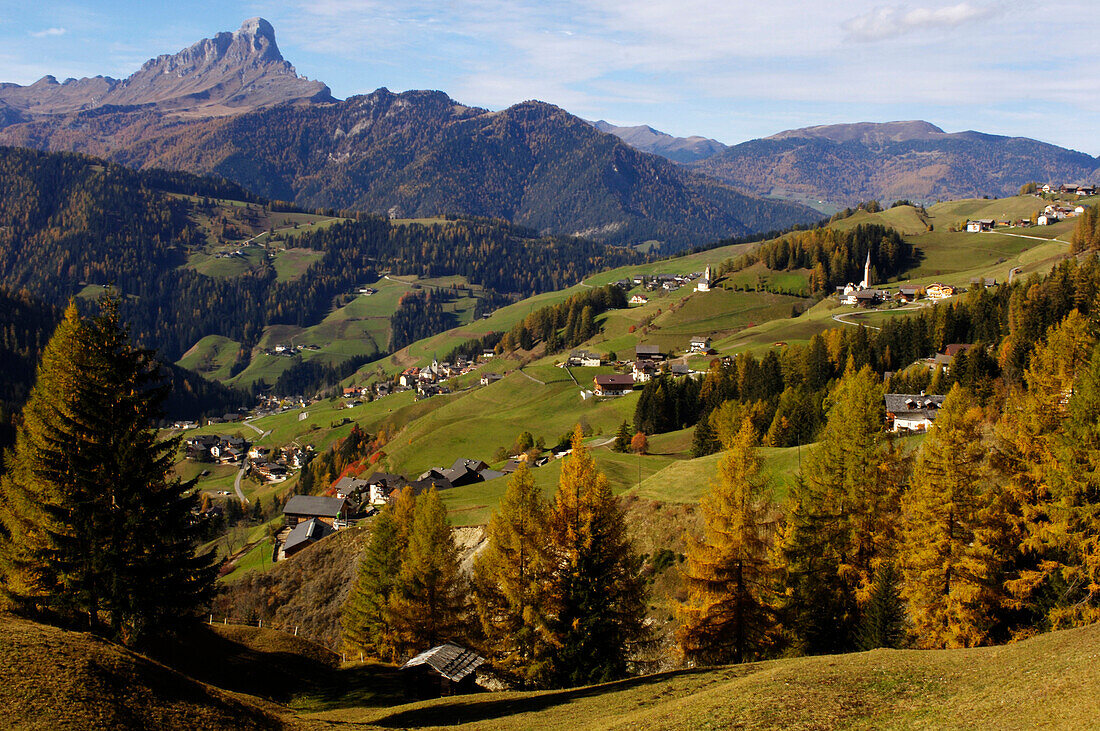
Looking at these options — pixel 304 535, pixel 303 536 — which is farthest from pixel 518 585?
pixel 304 535

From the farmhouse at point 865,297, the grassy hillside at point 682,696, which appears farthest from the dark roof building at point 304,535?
the farmhouse at point 865,297

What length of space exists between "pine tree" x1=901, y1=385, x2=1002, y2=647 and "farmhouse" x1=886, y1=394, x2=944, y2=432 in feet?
152

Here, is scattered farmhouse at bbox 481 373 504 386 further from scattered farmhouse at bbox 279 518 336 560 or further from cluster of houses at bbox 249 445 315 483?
scattered farmhouse at bbox 279 518 336 560

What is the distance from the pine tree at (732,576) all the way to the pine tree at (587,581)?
2974 millimetres

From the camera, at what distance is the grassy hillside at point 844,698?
1617 cm

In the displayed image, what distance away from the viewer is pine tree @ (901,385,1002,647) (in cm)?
2800

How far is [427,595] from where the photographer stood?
37.9 metres

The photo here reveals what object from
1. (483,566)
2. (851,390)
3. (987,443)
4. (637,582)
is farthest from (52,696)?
(987,443)

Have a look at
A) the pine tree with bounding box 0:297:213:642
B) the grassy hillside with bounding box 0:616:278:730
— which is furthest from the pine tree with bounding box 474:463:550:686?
the grassy hillside with bounding box 0:616:278:730

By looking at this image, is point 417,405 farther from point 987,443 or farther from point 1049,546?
Result: point 1049,546

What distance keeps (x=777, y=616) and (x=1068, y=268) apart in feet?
294

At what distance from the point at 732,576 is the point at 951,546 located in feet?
29.7

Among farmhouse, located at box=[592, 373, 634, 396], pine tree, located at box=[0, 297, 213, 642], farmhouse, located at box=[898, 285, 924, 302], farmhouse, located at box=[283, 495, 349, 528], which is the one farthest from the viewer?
farmhouse, located at box=[898, 285, 924, 302]

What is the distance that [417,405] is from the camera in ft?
581
